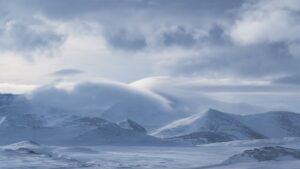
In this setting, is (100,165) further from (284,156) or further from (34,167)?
Answer: (284,156)

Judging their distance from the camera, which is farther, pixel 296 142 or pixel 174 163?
pixel 296 142

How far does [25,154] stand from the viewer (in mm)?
114750

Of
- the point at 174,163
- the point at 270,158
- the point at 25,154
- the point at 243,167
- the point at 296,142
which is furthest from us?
the point at 296,142

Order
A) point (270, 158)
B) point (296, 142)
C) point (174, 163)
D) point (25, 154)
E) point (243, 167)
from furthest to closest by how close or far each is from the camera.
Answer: point (296, 142) → point (25, 154) → point (174, 163) → point (270, 158) → point (243, 167)

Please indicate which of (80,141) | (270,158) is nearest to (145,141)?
(80,141)

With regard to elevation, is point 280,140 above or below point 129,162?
above

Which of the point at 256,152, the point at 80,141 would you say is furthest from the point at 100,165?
the point at 80,141

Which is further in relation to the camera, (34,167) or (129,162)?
(129,162)

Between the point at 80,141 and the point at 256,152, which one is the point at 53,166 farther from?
the point at 80,141

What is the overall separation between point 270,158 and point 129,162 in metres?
22.7

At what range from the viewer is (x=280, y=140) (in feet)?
571

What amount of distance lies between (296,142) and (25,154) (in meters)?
81.2

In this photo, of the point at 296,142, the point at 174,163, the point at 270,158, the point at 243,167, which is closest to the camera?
the point at 243,167

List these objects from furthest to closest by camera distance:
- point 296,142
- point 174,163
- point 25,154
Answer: point 296,142 → point 25,154 → point 174,163
